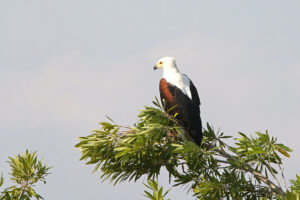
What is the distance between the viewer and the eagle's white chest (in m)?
10.5

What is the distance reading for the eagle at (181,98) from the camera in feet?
33.0

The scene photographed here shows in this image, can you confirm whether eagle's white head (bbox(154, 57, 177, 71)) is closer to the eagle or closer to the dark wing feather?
the eagle

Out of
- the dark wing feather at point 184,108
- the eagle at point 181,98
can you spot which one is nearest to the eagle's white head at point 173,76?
the eagle at point 181,98

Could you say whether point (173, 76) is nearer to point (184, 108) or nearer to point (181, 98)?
point (181, 98)

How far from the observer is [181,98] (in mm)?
10375

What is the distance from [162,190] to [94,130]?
178 cm

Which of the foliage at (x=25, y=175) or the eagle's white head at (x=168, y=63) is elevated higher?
the eagle's white head at (x=168, y=63)

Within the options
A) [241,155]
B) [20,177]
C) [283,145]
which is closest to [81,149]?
[20,177]

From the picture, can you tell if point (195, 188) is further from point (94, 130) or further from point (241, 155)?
point (94, 130)

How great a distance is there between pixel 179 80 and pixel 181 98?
506 mm

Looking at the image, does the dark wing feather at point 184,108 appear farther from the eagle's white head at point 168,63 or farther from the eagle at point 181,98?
the eagle's white head at point 168,63

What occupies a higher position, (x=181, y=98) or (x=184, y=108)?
(x=181, y=98)

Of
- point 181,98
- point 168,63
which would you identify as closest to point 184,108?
point 181,98

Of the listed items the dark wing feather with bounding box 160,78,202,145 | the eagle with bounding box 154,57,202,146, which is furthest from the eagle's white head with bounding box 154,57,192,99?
the dark wing feather with bounding box 160,78,202,145
